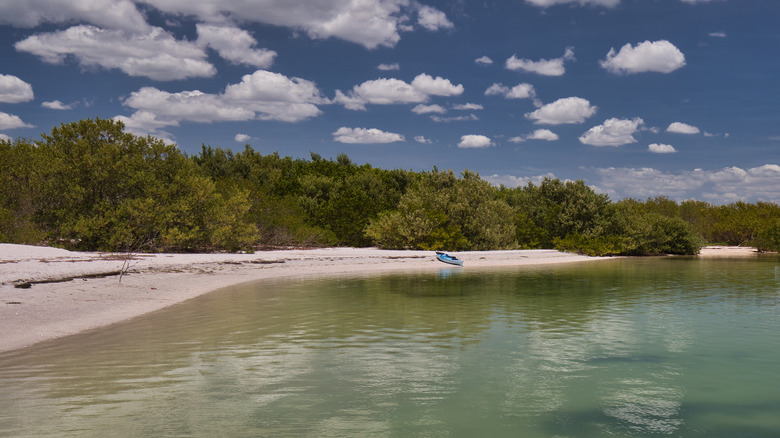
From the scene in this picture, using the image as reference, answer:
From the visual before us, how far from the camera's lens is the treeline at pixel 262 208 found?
4203cm

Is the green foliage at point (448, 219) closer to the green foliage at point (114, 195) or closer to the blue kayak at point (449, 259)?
the blue kayak at point (449, 259)

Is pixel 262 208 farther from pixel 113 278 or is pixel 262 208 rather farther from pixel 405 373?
pixel 405 373

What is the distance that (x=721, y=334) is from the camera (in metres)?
17.6

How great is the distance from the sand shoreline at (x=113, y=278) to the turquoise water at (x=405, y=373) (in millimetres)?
1720

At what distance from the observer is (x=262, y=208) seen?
5700 centimetres

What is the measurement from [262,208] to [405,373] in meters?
46.9

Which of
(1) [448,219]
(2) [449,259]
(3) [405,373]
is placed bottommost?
(3) [405,373]

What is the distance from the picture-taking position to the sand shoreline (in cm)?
1756

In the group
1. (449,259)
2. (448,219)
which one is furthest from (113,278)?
(448,219)

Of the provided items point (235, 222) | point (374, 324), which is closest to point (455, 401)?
point (374, 324)

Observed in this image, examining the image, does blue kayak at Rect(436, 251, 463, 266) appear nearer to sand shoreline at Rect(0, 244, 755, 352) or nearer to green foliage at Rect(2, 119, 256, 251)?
sand shoreline at Rect(0, 244, 755, 352)

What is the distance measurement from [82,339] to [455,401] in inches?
444

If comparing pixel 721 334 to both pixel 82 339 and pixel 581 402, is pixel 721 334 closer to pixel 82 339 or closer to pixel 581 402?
pixel 581 402

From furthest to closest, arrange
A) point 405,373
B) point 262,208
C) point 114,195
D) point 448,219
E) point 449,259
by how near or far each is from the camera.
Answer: point 448,219
point 262,208
point 449,259
point 114,195
point 405,373
